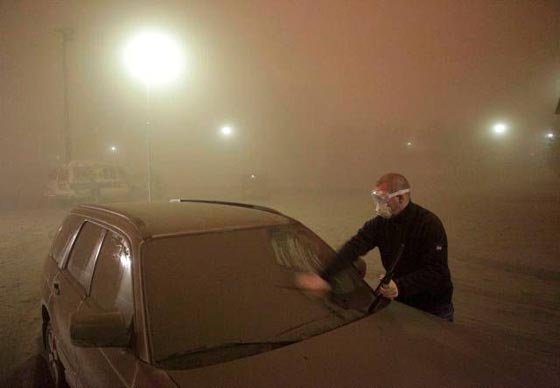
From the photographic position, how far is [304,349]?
207cm

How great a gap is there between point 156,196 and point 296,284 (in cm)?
1897

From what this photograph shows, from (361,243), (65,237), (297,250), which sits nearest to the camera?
(297,250)

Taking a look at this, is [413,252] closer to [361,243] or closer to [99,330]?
[361,243]

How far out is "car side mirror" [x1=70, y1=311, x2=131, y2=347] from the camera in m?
2.03

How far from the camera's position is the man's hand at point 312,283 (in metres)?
Answer: 2.64

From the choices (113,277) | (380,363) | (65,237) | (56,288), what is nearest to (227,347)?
(380,363)

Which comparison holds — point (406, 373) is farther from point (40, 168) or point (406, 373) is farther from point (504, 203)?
point (40, 168)

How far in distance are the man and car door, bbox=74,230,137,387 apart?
4.20ft

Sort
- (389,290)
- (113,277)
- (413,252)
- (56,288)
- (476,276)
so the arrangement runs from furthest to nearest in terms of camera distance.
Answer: (476,276), (56,288), (413,252), (389,290), (113,277)

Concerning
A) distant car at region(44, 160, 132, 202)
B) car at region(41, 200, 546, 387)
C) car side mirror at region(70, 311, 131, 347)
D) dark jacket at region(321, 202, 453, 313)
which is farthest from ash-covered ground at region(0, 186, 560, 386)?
car side mirror at region(70, 311, 131, 347)

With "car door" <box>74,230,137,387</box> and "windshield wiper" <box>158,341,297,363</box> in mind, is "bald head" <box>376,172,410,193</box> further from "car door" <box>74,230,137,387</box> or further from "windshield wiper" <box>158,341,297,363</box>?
"car door" <box>74,230,137,387</box>

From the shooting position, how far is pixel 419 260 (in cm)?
315

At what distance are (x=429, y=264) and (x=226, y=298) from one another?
157 cm

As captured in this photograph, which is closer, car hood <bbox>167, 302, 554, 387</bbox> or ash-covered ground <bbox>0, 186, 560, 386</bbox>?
car hood <bbox>167, 302, 554, 387</bbox>
